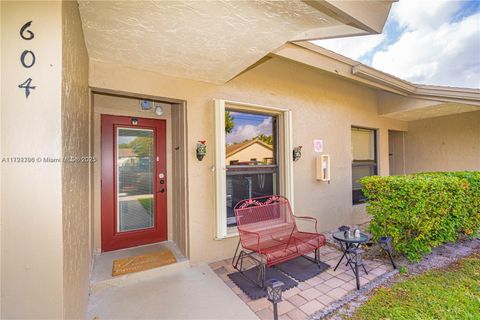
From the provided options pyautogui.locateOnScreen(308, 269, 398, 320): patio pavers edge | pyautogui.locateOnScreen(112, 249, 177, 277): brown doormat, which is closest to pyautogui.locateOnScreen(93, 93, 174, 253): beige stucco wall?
pyautogui.locateOnScreen(112, 249, 177, 277): brown doormat

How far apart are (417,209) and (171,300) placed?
353 centimetres

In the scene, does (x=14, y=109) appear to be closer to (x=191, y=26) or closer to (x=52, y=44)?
(x=52, y=44)

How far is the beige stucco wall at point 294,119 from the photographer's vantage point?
10.7 feet

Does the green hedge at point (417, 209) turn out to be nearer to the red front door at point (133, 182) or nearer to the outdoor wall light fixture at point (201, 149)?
the outdoor wall light fixture at point (201, 149)

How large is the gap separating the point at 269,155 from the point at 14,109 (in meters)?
3.56

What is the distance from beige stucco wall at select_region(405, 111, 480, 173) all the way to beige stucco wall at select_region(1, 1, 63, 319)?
27.9ft

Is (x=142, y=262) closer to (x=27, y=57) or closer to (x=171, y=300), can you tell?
(x=171, y=300)

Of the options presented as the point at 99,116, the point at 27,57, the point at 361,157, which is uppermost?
the point at 99,116

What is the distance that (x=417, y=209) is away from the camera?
317 centimetres

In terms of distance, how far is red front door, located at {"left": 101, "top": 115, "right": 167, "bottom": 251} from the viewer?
3.64m

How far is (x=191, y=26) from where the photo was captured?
6.83 feet

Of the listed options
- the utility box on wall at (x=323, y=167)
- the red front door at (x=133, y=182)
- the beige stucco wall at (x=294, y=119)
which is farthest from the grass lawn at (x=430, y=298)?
the red front door at (x=133, y=182)

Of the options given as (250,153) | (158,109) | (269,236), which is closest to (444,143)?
(250,153)

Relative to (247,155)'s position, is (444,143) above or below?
Answer: above
